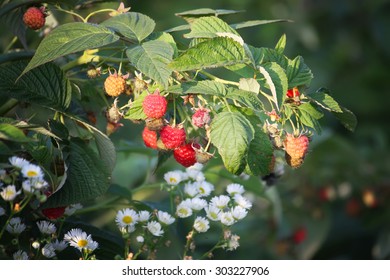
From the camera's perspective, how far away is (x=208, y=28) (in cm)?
111

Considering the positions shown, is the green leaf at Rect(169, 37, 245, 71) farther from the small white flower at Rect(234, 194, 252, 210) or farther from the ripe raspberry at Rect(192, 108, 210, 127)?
the small white flower at Rect(234, 194, 252, 210)

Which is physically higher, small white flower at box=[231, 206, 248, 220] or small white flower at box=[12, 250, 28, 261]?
small white flower at box=[12, 250, 28, 261]

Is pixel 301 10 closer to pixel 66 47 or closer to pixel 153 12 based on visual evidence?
pixel 153 12

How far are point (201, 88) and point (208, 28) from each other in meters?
0.10

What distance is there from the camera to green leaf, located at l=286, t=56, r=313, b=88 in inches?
43.6

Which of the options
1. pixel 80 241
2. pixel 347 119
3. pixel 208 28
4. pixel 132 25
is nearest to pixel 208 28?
pixel 208 28

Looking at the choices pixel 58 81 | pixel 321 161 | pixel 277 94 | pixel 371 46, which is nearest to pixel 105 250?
pixel 58 81

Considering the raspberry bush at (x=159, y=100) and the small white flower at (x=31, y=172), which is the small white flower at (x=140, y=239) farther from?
the small white flower at (x=31, y=172)

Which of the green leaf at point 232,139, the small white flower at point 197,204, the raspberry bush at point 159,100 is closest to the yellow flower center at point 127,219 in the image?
the raspberry bush at point 159,100

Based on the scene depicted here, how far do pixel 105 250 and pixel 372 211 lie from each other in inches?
56.8

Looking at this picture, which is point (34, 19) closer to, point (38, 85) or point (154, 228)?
point (38, 85)

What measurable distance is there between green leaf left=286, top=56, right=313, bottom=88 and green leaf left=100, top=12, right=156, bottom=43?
7.8 inches

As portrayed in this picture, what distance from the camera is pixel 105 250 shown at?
1283mm

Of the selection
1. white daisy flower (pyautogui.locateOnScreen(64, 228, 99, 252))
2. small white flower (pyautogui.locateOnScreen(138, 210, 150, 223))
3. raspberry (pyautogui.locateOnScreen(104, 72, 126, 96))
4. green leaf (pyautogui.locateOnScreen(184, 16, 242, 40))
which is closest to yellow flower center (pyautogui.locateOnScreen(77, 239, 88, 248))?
white daisy flower (pyautogui.locateOnScreen(64, 228, 99, 252))
